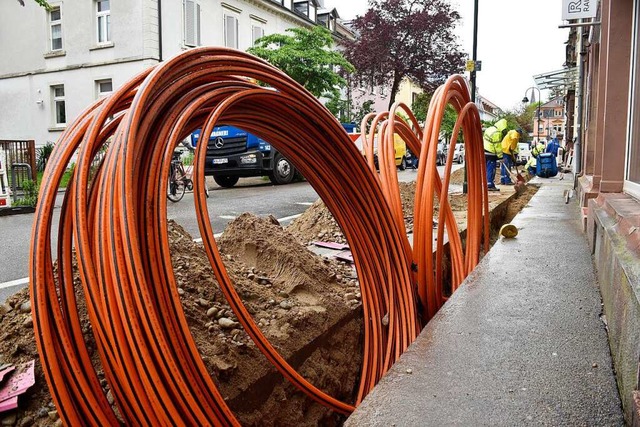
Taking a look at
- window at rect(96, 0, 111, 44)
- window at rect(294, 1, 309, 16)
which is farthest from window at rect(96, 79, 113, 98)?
window at rect(294, 1, 309, 16)

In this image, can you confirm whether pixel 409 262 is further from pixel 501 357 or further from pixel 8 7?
pixel 8 7

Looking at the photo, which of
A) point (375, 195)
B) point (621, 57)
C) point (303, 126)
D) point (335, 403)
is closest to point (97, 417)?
point (335, 403)

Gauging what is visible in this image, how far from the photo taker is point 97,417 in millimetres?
1604

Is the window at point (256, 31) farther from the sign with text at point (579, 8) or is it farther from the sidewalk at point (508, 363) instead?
the sidewalk at point (508, 363)

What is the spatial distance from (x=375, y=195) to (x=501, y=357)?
1258 mm

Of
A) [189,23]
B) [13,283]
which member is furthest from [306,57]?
[13,283]

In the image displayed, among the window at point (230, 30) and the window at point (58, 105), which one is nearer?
the window at point (58, 105)

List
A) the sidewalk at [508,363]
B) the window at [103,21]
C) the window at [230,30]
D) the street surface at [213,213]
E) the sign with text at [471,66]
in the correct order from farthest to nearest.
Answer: the window at [230,30], the window at [103,21], the sign with text at [471,66], the street surface at [213,213], the sidewalk at [508,363]

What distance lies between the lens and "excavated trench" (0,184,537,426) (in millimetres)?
2281

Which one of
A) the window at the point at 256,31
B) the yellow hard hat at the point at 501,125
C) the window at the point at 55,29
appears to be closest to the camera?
the yellow hard hat at the point at 501,125

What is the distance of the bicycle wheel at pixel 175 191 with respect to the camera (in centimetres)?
1008

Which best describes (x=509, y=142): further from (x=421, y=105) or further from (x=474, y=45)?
(x=421, y=105)

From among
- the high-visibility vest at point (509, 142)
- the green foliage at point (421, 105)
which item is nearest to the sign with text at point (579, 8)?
the high-visibility vest at point (509, 142)

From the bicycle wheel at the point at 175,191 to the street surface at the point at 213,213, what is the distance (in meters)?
0.14
